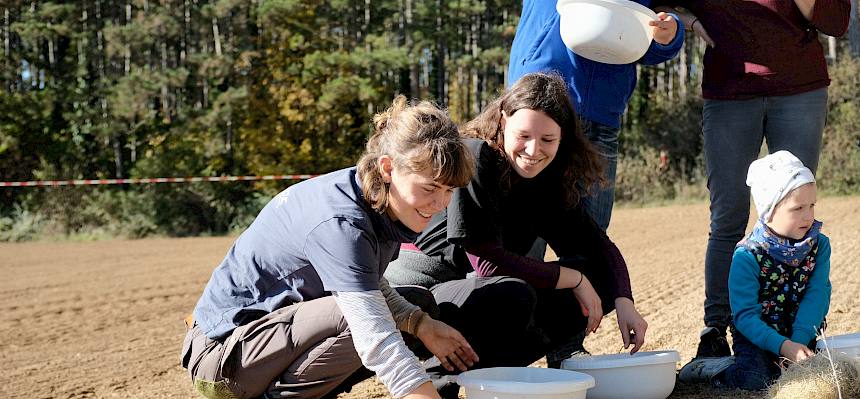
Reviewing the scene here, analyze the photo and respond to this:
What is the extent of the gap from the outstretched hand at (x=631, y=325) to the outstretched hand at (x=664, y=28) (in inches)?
44.4

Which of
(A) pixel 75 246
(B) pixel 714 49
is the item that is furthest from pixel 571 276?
(A) pixel 75 246

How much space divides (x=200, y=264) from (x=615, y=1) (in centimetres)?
916

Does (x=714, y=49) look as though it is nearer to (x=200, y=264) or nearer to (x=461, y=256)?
(x=461, y=256)

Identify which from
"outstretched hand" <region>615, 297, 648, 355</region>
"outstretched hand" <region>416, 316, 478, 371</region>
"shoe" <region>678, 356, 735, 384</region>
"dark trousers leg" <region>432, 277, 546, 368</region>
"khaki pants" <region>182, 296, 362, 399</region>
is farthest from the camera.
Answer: "shoe" <region>678, 356, 735, 384</region>

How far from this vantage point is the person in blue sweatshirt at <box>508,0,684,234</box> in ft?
13.1

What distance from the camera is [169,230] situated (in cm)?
2067

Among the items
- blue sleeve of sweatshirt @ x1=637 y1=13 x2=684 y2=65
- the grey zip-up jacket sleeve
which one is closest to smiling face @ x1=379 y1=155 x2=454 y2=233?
the grey zip-up jacket sleeve

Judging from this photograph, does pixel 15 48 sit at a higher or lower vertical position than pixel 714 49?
lower

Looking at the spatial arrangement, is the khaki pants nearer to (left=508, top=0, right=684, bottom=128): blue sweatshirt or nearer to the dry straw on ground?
the dry straw on ground

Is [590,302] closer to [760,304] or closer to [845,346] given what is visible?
[760,304]

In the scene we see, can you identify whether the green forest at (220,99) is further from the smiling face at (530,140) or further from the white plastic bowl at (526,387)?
the white plastic bowl at (526,387)

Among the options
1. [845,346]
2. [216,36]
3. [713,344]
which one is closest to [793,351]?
[845,346]

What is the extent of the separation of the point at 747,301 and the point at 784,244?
0.25 m

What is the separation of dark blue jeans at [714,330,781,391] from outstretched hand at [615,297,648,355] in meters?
0.40
